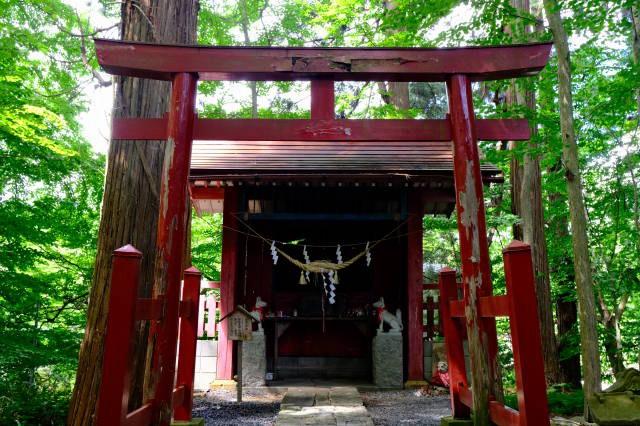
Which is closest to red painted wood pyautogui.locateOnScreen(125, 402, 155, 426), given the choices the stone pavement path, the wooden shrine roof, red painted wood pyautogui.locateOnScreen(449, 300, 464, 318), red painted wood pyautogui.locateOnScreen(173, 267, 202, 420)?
red painted wood pyautogui.locateOnScreen(173, 267, 202, 420)

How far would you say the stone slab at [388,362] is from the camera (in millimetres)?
8406

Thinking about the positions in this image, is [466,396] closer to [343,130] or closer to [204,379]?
[343,130]

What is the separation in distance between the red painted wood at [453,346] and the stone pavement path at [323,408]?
1.15 metres

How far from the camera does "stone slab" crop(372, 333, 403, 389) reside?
27.6 ft

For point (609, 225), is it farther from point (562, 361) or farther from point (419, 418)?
point (419, 418)

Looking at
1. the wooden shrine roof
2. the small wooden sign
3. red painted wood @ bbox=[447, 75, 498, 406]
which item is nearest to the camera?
red painted wood @ bbox=[447, 75, 498, 406]

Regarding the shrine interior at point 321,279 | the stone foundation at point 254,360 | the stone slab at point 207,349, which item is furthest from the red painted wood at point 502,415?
the stone slab at point 207,349

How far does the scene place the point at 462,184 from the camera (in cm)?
407

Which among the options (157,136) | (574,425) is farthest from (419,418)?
(157,136)

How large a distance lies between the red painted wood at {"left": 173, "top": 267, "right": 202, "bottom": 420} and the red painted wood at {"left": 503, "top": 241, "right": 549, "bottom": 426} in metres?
2.96

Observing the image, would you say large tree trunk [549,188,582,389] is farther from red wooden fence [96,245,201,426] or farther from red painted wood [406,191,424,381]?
red wooden fence [96,245,201,426]

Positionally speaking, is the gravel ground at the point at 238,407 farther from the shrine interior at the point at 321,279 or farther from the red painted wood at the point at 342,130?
the red painted wood at the point at 342,130

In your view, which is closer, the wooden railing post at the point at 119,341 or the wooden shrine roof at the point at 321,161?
the wooden railing post at the point at 119,341

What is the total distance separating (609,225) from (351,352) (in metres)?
7.42
